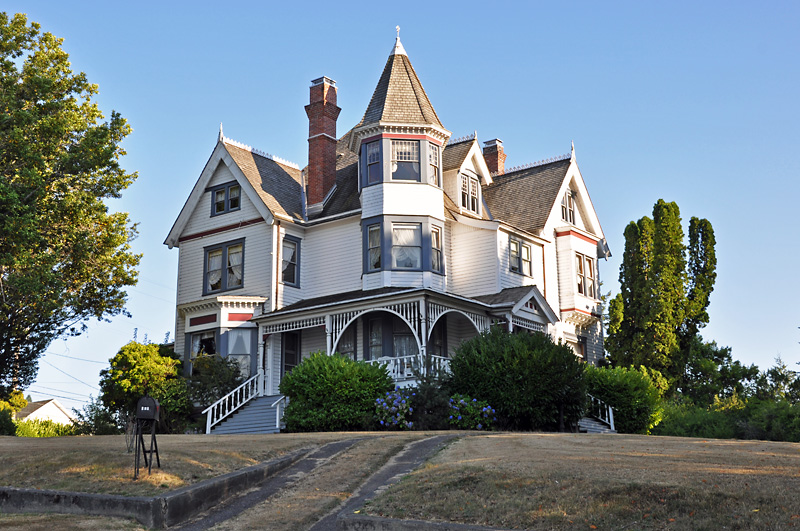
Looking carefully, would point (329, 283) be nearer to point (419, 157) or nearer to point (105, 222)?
point (419, 157)

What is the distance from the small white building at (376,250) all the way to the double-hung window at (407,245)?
0.12 feet

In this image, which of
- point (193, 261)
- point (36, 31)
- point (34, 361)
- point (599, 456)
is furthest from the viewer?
point (193, 261)

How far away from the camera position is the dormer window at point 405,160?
2973 cm

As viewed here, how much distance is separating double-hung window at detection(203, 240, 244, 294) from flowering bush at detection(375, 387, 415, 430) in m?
9.83

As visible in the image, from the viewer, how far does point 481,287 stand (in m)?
29.9

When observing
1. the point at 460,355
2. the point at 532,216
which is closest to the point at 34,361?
the point at 460,355

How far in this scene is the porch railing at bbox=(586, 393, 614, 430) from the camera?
92.5 feet

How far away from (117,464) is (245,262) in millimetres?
18016

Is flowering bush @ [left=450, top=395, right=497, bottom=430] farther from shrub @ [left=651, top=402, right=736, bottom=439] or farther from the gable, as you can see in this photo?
the gable

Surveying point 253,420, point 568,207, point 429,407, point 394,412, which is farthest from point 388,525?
point 568,207

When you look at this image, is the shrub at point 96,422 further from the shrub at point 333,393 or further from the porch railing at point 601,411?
the porch railing at point 601,411

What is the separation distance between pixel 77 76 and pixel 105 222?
4603 millimetres

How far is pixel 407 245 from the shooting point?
29172mm

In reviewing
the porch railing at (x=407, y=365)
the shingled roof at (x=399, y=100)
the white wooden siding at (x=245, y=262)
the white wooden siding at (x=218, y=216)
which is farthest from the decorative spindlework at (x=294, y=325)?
the shingled roof at (x=399, y=100)
